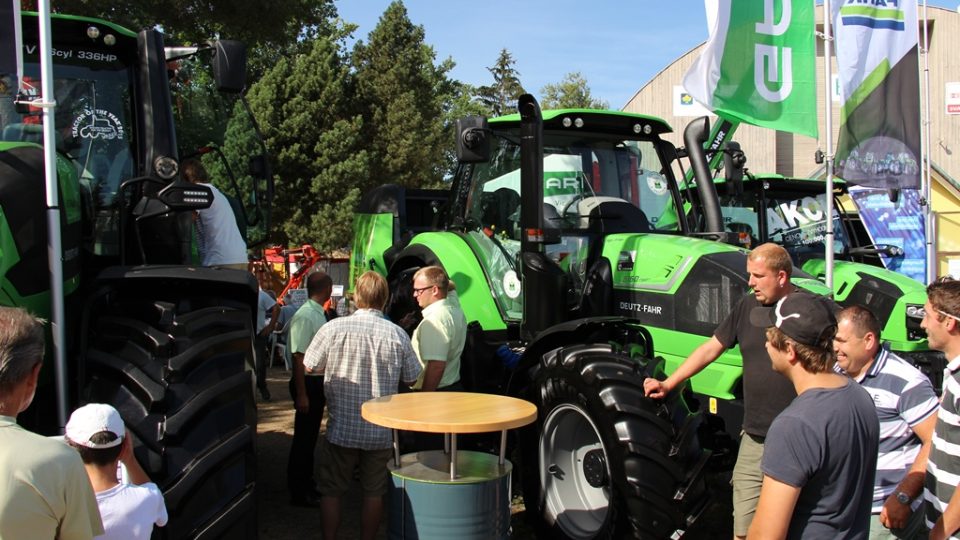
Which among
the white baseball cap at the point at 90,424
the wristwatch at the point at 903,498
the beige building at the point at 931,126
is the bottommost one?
the wristwatch at the point at 903,498

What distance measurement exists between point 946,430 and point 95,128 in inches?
157

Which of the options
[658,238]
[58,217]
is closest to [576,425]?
[658,238]

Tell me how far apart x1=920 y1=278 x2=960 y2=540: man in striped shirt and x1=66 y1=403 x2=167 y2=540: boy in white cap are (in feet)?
8.39

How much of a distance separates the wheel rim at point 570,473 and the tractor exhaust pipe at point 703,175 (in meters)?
1.77

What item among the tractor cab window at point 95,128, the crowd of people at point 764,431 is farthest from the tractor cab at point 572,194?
the tractor cab window at point 95,128

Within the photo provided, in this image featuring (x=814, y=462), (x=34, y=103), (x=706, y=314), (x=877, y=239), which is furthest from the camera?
(x=877, y=239)

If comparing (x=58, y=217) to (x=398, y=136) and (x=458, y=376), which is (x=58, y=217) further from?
(x=398, y=136)

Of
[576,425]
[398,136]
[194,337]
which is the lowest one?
[576,425]

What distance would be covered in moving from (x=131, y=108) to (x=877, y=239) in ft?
34.3

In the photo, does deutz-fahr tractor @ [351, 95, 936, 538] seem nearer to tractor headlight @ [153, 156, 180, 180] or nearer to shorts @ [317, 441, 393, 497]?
shorts @ [317, 441, 393, 497]

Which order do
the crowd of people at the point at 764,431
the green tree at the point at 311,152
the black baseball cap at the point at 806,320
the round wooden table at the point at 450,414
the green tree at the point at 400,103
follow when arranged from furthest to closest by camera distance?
the green tree at the point at 400,103
the green tree at the point at 311,152
the round wooden table at the point at 450,414
the black baseball cap at the point at 806,320
the crowd of people at the point at 764,431

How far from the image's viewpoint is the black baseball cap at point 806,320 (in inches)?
101

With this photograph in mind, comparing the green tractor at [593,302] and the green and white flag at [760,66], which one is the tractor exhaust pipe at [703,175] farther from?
the green and white flag at [760,66]

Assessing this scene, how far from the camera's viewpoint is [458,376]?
517 cm
